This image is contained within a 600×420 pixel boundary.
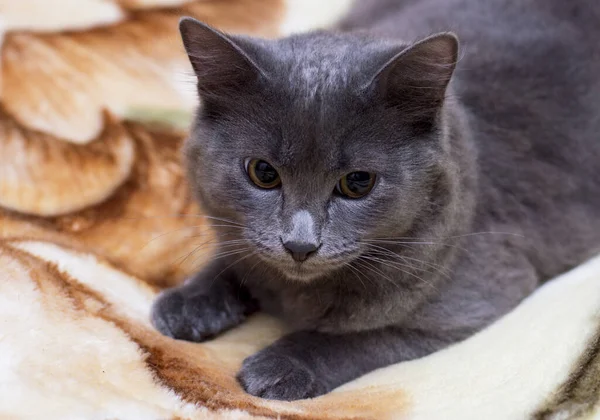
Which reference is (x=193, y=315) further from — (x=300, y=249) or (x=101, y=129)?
(x=101, y=129)

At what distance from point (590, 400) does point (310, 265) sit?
52 centimetres

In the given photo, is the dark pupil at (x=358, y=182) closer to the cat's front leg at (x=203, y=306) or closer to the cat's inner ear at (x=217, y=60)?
the cat's inner ear at (x=217, y=60)

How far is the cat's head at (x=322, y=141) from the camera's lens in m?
1.30

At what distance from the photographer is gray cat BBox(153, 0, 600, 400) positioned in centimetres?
131

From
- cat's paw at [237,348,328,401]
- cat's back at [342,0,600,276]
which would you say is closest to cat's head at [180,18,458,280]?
cat's paw at [237,348,328,401]

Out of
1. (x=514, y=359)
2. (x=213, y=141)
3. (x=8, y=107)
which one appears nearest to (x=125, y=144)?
(x=8, y=107)

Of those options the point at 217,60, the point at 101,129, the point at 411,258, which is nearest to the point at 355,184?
the point at 411,258

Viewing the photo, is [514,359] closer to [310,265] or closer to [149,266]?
[310,265]

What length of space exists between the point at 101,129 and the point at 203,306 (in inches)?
29.0

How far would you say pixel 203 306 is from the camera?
1610 millimetres

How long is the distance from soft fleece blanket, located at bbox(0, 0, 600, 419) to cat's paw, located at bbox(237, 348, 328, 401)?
3cm

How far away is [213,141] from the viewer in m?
1.44

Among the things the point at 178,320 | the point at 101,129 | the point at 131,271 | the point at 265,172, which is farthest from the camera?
the point at 101,129

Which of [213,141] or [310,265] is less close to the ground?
[213,141]
